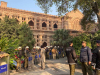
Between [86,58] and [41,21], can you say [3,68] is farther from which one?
[41,21]

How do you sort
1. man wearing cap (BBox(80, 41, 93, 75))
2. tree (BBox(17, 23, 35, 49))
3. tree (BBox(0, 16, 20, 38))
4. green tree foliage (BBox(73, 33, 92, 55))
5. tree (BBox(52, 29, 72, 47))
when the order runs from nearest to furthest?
man wearing cap (BBox(80, 41, 93, 75)), green tree foliage (BBox(73, 33, 92, 55)), tree (BBox(0, 16, 20, 38)), tree (BBox(17, 23, 35, 49)), tree (BBox(52, 29, 72, 47))

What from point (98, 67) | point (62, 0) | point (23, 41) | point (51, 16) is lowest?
point (98, 67)

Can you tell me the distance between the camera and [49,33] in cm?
1873

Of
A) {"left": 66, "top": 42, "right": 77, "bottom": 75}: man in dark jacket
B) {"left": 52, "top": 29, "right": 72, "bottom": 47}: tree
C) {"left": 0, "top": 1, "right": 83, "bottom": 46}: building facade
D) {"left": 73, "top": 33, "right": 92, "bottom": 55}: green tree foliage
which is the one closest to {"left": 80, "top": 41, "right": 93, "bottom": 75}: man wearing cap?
{"left": 66, "top": 42, "right": 77, "bottom": 75}: man in dark jacket

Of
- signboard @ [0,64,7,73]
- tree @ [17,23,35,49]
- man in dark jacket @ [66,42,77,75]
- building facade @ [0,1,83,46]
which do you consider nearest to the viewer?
signboard @ [0,64,7,73]

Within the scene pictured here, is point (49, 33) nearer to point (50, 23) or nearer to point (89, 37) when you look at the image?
point (50, 23)

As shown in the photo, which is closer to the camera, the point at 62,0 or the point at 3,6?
the point at 62,0

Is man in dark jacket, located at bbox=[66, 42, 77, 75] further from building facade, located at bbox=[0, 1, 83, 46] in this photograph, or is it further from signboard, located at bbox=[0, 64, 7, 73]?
building facade, located at bbox=[0, 1, 83, 46]

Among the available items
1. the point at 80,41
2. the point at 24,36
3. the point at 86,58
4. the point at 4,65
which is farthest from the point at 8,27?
the point at 86,58

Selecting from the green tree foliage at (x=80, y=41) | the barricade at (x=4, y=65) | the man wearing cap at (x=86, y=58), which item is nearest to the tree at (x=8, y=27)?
the green tree foliage at (x=80, y=41)

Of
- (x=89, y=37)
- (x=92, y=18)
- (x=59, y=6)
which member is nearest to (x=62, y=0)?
(x=59, y=6)

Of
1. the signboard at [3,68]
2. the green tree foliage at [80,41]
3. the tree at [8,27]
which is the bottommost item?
the signboard at [3,68]

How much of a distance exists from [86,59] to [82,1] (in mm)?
5836

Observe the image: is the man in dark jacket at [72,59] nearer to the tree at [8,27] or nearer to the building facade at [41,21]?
the tree at [8,27]
